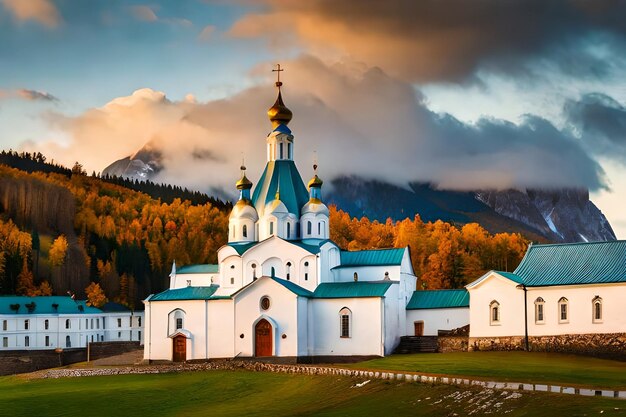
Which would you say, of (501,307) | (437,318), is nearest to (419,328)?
(437,318)

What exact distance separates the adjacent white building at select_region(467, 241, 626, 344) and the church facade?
21.8 feet

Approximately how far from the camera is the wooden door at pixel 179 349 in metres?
63.7

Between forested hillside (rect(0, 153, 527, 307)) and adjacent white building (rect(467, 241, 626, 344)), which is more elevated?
forested hillside (rect(0, 153, 527, 307))

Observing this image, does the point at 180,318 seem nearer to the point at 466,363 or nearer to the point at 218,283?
the point at 218,283

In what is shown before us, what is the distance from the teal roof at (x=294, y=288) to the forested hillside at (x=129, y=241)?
25.9m

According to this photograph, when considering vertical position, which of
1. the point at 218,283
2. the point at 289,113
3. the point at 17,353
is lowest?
the point at 17,353

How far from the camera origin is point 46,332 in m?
86.4

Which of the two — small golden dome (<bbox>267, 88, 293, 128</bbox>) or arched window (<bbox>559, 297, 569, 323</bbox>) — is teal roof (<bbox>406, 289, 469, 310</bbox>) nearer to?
arched window (<bbox>559, 297, 569, 323</bbox>)

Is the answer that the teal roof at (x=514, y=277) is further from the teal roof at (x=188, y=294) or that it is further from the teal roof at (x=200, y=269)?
the teal roof at (x=200, y=269)

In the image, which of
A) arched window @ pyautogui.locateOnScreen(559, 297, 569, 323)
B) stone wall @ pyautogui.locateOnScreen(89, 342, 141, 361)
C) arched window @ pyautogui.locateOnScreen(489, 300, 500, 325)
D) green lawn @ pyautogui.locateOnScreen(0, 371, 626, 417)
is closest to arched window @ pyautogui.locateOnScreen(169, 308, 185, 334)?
green lawn @ pyautogui.locateOnScreen(0, 371, 626, 417)

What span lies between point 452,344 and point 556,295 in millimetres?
7190

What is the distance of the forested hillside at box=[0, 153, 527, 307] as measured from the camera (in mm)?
98625

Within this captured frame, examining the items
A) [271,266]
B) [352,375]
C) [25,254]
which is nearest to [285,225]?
[271,266]

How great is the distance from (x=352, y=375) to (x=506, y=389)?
12043mm
